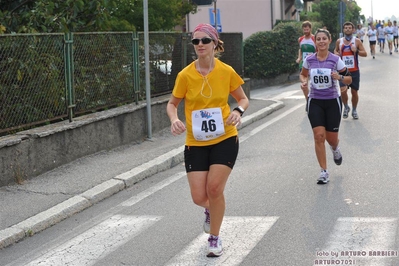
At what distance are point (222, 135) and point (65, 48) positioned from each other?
16.9 ft

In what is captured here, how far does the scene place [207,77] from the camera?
6.13 m

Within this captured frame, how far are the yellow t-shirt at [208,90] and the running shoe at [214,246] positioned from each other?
29.6 inches

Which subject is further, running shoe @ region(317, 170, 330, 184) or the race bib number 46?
→ running shoe @ region(317, 170, 330, 184)

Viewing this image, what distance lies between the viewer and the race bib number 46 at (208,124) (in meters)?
6.07

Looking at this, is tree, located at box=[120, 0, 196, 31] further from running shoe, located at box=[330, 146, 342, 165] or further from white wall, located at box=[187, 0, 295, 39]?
white wall, located at box=[187, 0, 295, 39]

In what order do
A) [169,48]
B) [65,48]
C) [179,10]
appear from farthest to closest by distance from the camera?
[179,10], [169,48], [65,48]

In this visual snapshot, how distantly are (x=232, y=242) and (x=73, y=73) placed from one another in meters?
5.25

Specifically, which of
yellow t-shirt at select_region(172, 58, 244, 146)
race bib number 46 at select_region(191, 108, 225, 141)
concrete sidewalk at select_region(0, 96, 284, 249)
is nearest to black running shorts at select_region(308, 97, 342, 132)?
concrete sidewalk at select_region(0, 96, 284, 249)

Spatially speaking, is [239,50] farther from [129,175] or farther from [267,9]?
[267,9]

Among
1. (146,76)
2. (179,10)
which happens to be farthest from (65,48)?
(179,10)

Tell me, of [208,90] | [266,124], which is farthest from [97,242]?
[266,124]

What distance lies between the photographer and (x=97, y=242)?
6820mm

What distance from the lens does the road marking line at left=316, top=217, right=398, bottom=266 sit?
587 centimetres

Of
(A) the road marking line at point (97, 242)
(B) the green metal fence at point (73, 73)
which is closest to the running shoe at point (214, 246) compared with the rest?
(A) the road marking line at point (97, 242)
